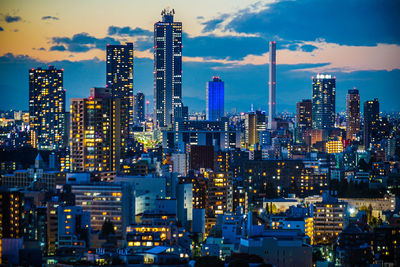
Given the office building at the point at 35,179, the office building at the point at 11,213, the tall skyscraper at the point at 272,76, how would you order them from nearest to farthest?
1. the office building at the point at 11,213
2. the office building at the point at 35,179
3. the tall skyscraper at the point at 272,76

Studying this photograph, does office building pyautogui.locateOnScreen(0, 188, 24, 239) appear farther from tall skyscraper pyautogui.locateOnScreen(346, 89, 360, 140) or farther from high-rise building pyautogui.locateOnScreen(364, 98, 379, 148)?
tall skyscraper pyautogui.locateOnScreen(346, 89, 360, 140)

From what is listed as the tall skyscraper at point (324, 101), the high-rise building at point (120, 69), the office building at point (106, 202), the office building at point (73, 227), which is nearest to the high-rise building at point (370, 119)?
the tall skyscraper at point (324, 101)

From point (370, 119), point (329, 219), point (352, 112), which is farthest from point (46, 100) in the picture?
point (329, 219)

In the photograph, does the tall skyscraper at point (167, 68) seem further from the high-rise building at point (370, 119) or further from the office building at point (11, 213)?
the office building at point (11, 213)

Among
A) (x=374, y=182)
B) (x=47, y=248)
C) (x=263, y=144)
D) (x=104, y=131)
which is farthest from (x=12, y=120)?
(x=47, y=248)

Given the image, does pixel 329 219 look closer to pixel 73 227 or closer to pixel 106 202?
pixel 106 202

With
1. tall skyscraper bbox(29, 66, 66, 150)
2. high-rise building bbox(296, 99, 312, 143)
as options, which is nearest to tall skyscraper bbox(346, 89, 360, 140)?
high-rise building bbox(296, 99, 312, 143)

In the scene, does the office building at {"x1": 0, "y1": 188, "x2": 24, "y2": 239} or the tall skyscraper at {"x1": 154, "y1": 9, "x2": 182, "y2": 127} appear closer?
the office building at {"x1": 0, "y1": 188, "x2": 24, "y2": 239}
